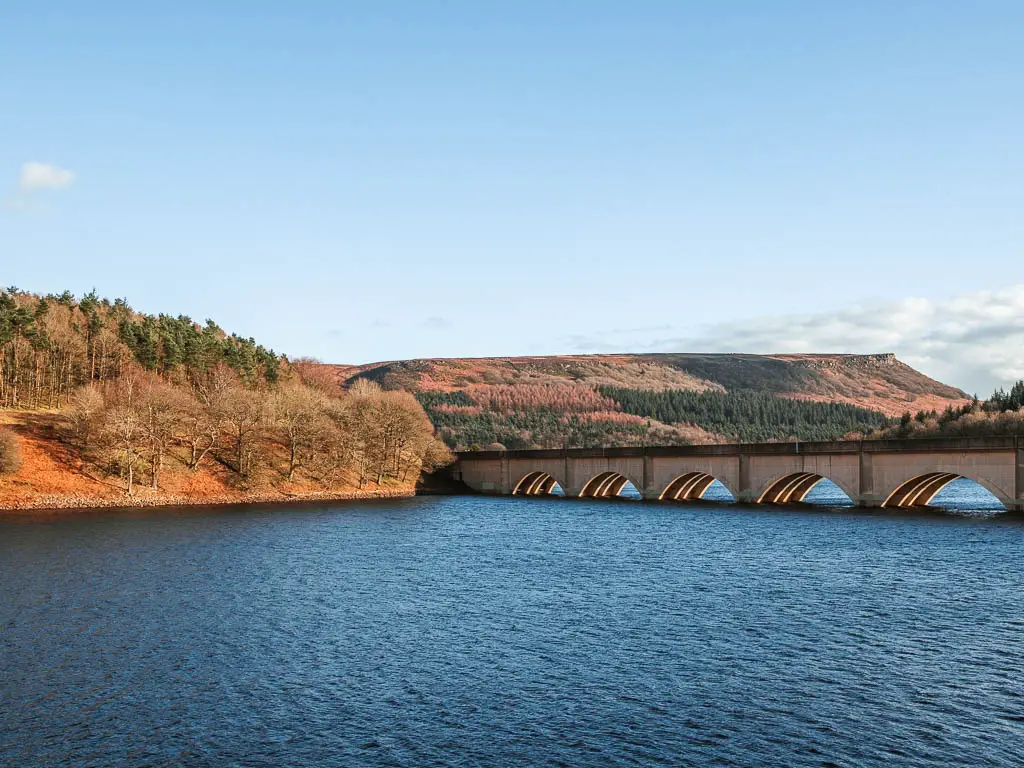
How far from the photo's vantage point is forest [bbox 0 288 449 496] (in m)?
101

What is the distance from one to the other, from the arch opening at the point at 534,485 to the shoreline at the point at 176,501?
23852 mm

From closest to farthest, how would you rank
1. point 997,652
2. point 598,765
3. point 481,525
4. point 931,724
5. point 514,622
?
point 598,765
point 931,724
point 997,652
point 514,622
point 481,525

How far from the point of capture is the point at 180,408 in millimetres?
104375

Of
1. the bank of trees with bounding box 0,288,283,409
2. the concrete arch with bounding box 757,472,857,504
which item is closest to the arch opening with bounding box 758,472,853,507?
the concrete arch with bounding box 757,472,857,504

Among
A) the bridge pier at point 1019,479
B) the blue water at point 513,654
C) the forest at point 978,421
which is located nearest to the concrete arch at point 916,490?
the bridge pier at point 1019,479

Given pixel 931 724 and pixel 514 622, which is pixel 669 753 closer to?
pixel 931 724

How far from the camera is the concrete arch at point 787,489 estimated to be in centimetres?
10000

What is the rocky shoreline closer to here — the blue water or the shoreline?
the shoreline

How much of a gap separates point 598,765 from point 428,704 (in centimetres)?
691

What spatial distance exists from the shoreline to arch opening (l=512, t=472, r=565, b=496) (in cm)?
2385

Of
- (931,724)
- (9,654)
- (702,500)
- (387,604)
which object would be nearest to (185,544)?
(387,604)

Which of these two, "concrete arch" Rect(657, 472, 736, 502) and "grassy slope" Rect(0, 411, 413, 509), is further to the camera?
"concrete arch" Rect(657, 472, 736, 502)

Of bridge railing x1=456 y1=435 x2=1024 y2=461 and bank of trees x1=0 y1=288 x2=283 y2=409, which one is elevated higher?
bank of trees x1=0 y1=288 x2=283 y2=409

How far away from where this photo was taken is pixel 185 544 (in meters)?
63.8
